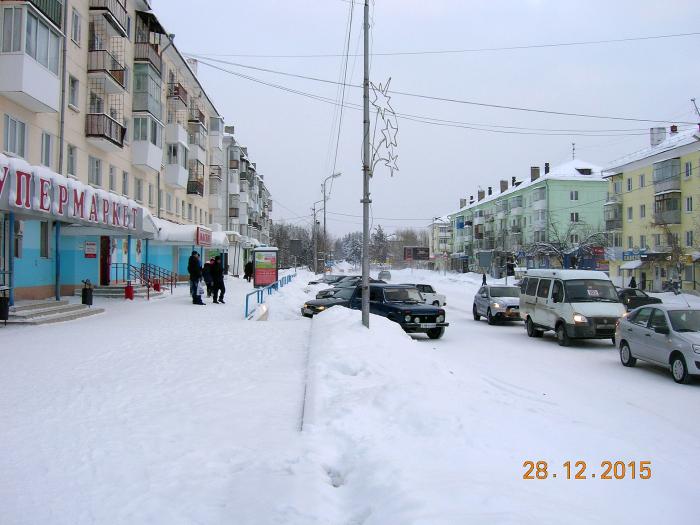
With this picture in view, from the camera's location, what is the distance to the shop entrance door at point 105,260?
25.1m

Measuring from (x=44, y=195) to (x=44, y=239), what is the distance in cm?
752

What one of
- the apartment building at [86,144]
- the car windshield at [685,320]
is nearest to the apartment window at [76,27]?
the apartment building at [86,144]

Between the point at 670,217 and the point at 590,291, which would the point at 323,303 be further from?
the point at 670,217

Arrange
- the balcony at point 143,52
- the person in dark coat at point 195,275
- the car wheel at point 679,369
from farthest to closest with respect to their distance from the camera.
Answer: the balcony at point 143,52 → the person in dark coat at point 195,275 → the car wheel at point 679,369

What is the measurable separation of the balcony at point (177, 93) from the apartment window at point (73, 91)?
43.1 ft

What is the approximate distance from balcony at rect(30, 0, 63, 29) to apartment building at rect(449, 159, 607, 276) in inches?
1381

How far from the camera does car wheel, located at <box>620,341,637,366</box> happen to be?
37.1 ft

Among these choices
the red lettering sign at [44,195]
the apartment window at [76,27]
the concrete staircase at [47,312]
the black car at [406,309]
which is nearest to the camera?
the red lettering sign at [44,195]

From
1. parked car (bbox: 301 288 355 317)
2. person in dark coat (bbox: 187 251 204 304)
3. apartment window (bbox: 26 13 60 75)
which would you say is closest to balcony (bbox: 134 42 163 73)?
apartment window (bbox: 26 13 60 75)

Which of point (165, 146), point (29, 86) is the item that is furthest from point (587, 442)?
point (165, 146)

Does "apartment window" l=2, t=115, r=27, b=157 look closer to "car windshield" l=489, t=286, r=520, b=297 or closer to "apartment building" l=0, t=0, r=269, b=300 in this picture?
"apartment building" l=0, t=0, r=269, b=300

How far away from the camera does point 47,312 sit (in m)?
15.5

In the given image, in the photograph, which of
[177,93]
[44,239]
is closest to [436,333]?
[44,239]

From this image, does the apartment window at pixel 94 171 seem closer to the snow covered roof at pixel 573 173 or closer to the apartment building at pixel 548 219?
the apartment building at pixel 548 219
